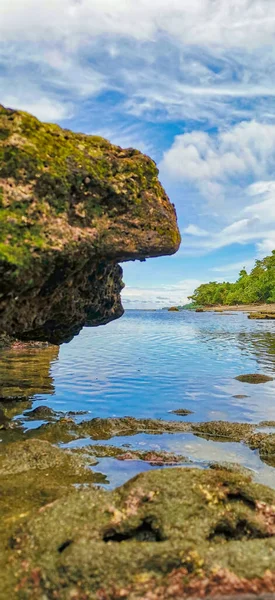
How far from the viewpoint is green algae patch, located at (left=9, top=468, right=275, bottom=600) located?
18.6ft

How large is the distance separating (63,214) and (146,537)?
697 centimetres

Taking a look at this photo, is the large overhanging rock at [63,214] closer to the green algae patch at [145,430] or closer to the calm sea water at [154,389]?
the green algae patch at [145,430]

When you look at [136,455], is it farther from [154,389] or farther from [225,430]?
[154,389]

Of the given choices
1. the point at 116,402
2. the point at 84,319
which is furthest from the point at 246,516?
the point at 116,402

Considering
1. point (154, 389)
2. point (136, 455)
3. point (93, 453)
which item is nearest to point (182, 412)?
point (154, 389)

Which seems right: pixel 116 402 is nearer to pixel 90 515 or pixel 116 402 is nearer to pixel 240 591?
pixel 90 515

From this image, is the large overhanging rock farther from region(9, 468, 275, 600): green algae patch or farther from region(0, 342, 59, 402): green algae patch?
region(0, 342, 59, 402): green algae patch

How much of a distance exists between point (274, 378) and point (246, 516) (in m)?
18.9

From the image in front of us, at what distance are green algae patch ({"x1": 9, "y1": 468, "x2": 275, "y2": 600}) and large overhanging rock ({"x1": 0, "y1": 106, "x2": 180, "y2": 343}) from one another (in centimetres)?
513

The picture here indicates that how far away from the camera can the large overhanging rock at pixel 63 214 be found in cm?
970

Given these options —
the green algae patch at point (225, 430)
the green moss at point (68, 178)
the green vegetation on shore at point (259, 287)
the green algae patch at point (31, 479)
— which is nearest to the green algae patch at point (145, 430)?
the green algae patch at point (225, 430)

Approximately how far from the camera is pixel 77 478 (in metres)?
9.90

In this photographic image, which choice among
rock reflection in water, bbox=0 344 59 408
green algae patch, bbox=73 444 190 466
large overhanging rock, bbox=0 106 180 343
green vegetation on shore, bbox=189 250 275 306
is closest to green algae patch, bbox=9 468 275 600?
green algae patch, bbox=73 444 190 466

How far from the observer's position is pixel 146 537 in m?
6.59
